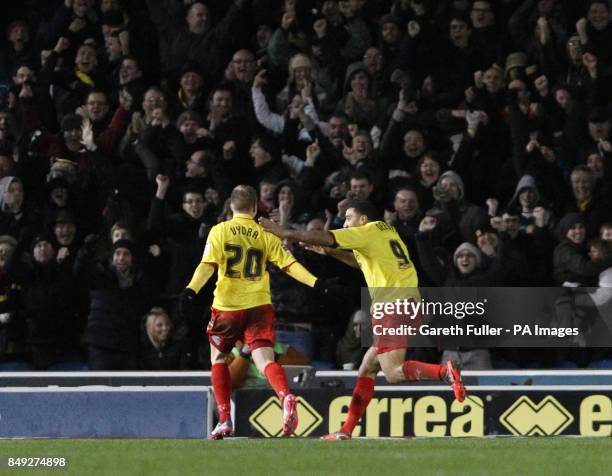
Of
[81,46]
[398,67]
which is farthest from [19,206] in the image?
[398,67]

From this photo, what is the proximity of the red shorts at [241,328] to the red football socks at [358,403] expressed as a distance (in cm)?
71

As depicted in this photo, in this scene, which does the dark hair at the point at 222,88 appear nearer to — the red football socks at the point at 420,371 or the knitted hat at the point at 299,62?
the knitted hat at the point at 299,62

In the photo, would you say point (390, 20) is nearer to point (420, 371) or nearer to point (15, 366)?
point (15, 366)

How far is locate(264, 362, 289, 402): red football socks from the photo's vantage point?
10695mm

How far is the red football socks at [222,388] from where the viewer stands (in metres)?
11.0

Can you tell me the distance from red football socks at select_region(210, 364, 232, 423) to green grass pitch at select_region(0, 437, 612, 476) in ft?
1.16

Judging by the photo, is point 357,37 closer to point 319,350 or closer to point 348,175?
point 348,175

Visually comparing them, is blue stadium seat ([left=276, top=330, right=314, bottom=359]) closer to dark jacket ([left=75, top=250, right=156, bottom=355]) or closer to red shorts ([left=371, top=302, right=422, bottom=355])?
dark jacket ([left=75, top=250, right=156, bottom=355])

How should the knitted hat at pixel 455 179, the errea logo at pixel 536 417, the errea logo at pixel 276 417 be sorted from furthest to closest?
the knitted hat at pixel 455 179 → the errea logo at pixel 276 417 → the errea logo at pixel 536 417

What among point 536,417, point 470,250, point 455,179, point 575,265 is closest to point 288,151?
point 455,179

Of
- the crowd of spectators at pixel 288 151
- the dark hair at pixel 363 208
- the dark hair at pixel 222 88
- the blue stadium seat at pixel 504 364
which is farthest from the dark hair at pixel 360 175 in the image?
the dark hair at pixel 363 208

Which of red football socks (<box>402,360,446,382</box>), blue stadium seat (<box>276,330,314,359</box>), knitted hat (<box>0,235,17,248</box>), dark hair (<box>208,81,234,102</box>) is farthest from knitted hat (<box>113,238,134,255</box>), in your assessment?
red football socks (<box>402,360,446,382</box>)

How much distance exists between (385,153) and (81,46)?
160 inches

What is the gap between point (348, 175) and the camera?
46.7 ft
